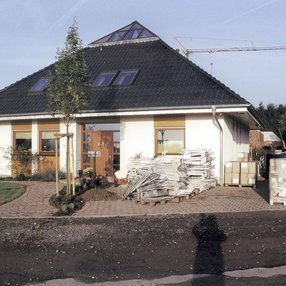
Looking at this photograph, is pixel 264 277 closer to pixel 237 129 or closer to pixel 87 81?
pixel 87 81

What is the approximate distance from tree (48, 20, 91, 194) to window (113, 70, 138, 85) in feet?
21.6

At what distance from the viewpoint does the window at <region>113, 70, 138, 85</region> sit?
20.9 metres

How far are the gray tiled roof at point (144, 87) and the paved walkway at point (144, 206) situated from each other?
4.06m

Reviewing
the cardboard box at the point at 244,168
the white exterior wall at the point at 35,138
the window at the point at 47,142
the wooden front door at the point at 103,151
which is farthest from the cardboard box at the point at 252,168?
the white exterior wall at the point at 35,138

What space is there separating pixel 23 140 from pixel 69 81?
28.7 ft

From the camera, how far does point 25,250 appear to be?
8.25 meters

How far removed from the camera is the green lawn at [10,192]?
47.7 feet

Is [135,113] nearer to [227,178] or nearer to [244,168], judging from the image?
[227,178]

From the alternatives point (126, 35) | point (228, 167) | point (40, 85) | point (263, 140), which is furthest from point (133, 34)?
point (263, 140)

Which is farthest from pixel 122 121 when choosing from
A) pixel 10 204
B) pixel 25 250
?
pixel 25 250

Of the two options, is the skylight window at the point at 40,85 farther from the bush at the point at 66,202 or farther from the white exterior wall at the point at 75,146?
the bush at the point at 66,202

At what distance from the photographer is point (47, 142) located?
69.8 ft

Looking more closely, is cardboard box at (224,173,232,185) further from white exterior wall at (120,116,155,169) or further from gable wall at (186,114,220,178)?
white exterior wall at (120,116,155,169)

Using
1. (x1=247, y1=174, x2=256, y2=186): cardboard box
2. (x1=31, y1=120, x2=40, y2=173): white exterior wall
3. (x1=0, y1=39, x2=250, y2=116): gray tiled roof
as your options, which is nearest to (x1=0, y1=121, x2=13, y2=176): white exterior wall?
(x1=0, y1=39, x2=250, y2=116): gray tiled roof
